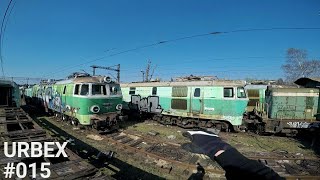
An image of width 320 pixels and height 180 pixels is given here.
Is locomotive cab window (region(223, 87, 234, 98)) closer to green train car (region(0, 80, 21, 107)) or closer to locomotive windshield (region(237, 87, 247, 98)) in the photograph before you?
locomotive windshield (region(237, 87, 247, 98))

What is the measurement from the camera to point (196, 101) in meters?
15.5

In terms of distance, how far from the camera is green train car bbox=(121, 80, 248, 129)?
14312 mm

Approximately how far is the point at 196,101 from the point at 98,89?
6.02m

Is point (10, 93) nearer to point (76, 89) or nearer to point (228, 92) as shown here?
point (76, 89)

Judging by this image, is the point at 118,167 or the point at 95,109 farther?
the point at 95,109

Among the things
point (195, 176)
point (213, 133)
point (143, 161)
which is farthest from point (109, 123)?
point (213, 133)

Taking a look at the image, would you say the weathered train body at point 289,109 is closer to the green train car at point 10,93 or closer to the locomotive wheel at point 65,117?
the locomotive wheel at point 65,117

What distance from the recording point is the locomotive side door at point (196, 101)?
15.3 meters

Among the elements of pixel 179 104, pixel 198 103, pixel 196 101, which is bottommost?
pixel 179 104

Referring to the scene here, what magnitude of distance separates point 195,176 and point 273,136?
885cm

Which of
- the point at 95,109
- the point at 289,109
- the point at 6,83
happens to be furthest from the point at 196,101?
the point at 6,83

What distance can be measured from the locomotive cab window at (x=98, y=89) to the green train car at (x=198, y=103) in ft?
16.3

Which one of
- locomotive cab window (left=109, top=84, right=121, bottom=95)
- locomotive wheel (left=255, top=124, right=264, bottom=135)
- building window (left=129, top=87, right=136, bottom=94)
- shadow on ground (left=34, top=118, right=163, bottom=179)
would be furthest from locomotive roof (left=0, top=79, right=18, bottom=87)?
locomotive wheel (left=255, top=124, right=264, bottom=135)

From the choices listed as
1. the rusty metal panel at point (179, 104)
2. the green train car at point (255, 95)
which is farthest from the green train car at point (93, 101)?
the green train car at point (255, 95)
